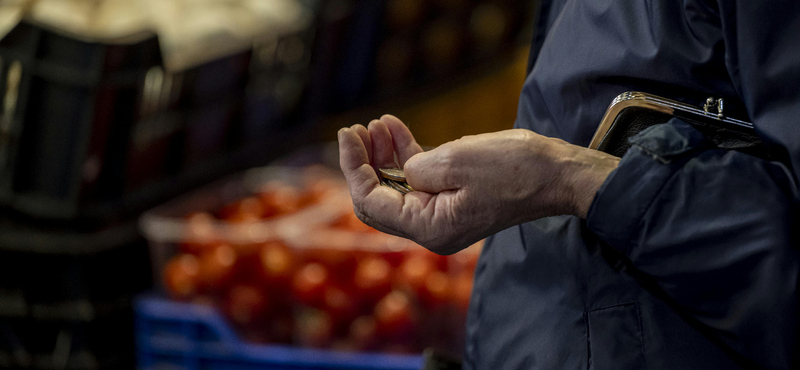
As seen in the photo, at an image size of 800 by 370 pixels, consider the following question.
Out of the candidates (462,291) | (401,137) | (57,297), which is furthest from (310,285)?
(401,137)

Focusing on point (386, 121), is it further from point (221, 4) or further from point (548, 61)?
point (221, 4)

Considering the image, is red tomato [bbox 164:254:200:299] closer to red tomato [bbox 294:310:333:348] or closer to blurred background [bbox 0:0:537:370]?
blurred background [bbox 0:0:537:370]

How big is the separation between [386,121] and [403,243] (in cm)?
90

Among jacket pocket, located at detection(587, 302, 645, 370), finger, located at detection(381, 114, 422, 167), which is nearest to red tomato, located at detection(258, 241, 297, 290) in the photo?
finger, located at detection(381, 114, 422, 167)

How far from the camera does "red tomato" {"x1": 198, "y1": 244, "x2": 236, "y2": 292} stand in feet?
5.09

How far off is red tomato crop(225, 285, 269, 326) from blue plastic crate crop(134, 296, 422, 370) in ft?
0.12

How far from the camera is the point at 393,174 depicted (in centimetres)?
66

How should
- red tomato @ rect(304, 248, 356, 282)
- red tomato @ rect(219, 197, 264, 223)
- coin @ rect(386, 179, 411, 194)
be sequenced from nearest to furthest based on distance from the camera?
coin @ rect(386, 179, 411, 194) → red tomato @ rect(304, 248, 356, 282) → red tomato @ rect(219, 197, 264, 223)

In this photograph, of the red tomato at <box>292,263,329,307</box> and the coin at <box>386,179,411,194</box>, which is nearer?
the coin at <box>386,179,411,194</box>

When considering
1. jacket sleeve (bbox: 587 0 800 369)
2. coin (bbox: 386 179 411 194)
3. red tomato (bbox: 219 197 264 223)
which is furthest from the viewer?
red tomato (bbox: 219 197 264 223)

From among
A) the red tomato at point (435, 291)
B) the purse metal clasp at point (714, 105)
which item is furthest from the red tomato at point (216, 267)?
the purse metal clasp at point (714, 105)

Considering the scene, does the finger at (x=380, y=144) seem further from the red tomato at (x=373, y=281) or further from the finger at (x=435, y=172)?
the red tomato at (x=373, y=281)

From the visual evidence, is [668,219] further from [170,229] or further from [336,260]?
[170,229]

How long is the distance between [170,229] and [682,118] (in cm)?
140
